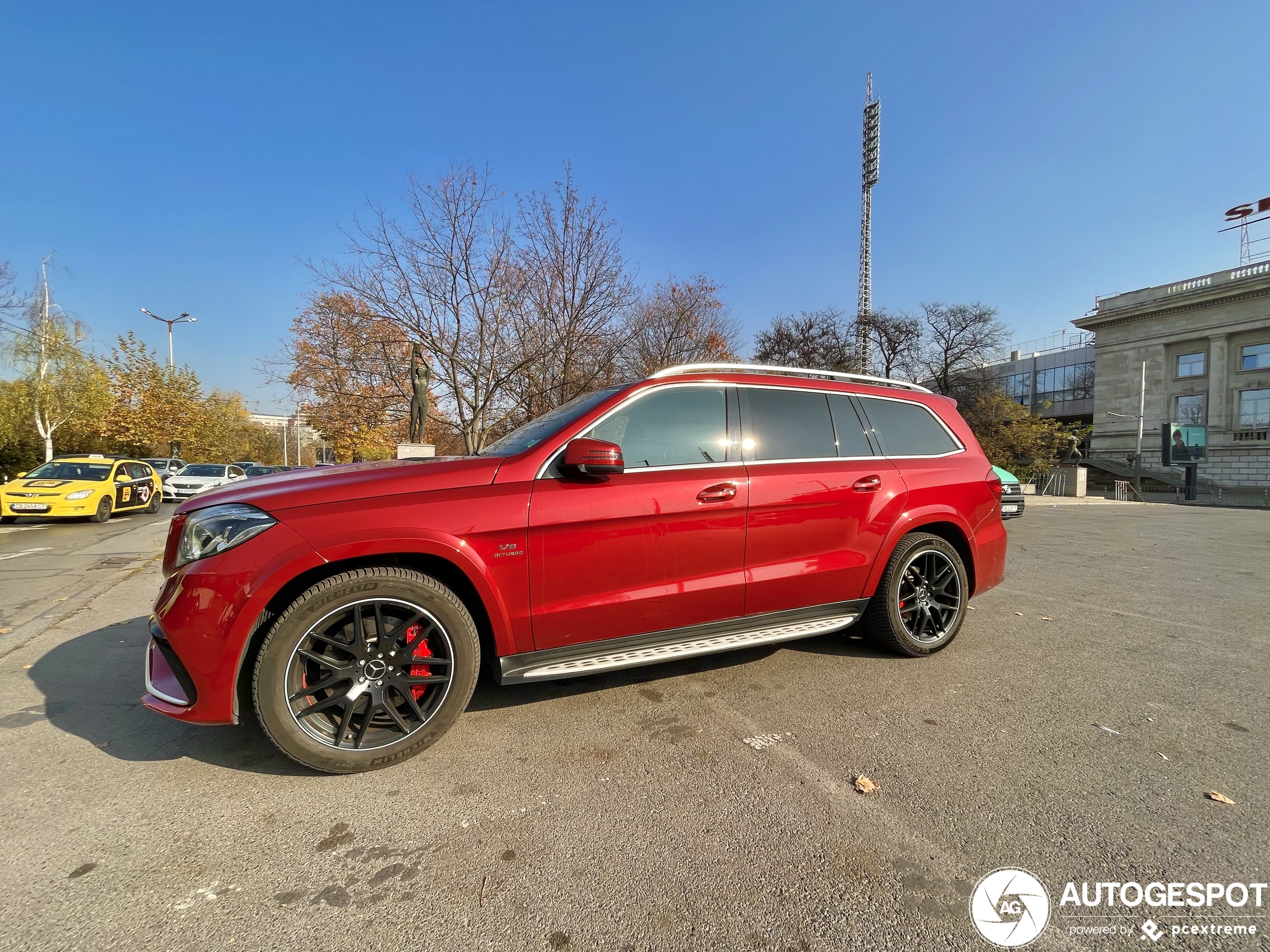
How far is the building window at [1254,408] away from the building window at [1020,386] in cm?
2215

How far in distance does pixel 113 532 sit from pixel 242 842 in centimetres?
1258

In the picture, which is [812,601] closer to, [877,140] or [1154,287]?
[877,140]

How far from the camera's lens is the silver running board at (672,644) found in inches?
107

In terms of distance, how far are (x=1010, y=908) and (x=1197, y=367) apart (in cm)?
6440

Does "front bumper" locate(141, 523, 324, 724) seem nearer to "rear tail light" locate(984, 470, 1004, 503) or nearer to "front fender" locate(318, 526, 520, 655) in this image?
"front fender" locate(318, 526, 520, 655)

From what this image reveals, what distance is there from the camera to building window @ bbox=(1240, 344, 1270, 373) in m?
42.8

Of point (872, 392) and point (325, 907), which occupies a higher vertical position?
point (872, 392)

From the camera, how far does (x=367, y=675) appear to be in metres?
2.46

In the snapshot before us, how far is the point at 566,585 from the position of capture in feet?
8.98

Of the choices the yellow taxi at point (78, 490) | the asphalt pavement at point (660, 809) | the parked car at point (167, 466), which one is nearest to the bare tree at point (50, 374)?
the parked car at point (167, 466)

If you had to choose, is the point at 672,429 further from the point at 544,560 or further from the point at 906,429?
the point at 906,429

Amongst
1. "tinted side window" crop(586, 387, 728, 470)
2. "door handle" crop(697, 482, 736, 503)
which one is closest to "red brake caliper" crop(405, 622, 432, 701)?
"tinted side window" crop(586, 387, 728, 470)

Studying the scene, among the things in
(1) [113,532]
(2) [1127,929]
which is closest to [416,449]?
(1) [113,532]

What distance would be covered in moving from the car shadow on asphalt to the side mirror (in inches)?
71.0
